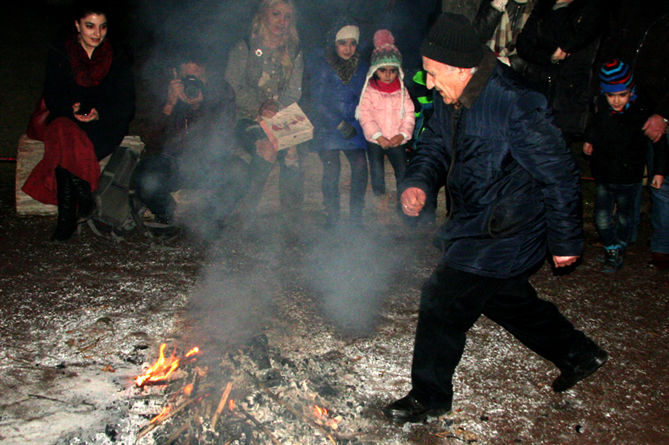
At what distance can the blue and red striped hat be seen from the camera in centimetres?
455

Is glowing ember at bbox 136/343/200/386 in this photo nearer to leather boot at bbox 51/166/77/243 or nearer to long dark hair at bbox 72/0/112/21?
leather boot at bbox 51/166/77/243

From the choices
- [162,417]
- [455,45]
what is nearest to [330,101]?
[455,45]

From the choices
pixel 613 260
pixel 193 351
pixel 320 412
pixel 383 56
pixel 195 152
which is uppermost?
pixel 383 56

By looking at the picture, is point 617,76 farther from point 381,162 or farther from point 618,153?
point 381,162

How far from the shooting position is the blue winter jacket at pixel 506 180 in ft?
8.15

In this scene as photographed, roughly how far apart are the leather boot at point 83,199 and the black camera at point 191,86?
1.39 meters

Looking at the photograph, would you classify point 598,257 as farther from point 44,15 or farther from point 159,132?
point 44,15

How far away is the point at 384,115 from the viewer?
18.0ft

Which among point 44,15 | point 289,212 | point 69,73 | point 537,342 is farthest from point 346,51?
point 44,15

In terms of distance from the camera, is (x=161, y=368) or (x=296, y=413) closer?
(x=296, y=413)

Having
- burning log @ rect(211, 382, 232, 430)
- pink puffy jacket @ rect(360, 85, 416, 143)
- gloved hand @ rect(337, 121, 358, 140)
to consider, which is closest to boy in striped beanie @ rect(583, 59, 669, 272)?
pink puffy jacket @ rect(360, 85, 416, 143)

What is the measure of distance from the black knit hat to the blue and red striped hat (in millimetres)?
2790

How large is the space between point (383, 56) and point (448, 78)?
115 inches

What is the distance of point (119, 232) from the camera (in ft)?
16.7
